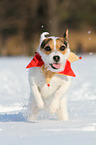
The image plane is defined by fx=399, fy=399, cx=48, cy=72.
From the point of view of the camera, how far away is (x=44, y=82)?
219 inches

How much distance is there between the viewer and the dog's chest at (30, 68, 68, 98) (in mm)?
5535

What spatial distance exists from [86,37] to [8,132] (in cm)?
2182

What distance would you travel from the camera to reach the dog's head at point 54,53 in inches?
207

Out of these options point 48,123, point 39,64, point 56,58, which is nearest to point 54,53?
point 56,58

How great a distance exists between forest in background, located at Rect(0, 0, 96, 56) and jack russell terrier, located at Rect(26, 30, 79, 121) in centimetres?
1922

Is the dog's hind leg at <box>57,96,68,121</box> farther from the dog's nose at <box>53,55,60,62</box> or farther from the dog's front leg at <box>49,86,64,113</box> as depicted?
the dog's nose at <box>53,55,60,62</box>

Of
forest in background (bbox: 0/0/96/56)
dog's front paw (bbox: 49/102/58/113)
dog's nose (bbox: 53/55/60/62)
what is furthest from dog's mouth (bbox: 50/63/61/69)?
forest in background (bbox: 0/0/96/56)

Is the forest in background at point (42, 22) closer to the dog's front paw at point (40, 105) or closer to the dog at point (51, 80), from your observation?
the dog at point (51, 80)

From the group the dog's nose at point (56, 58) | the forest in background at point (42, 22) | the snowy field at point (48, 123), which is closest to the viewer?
the snowy field at point (48, 123)

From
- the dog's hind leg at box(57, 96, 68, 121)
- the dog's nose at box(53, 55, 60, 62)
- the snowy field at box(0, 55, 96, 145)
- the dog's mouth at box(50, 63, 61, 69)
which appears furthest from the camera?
the dog's hind leg at box(57, 96, 68, 121)

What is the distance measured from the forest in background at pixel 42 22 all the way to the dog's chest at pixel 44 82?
1926 centimetres

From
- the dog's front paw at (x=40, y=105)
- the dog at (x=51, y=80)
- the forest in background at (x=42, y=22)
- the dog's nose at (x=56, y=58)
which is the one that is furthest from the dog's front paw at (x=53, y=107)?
the forest in background at (x=42, y=22)

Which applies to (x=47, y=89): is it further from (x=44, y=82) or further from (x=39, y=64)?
(x=39, y=64)

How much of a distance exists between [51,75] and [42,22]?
21.5m
